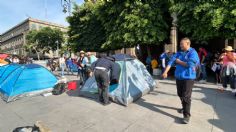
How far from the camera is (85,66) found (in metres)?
8.96

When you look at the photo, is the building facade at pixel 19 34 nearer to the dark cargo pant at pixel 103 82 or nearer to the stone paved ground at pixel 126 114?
the stone paved ground at pixel 126 114

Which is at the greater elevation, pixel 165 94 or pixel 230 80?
pixel 230 80

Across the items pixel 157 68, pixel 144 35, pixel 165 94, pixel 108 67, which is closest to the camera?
pixel 108 67

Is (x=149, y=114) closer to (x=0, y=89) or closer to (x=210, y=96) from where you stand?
(x=210, y=96)

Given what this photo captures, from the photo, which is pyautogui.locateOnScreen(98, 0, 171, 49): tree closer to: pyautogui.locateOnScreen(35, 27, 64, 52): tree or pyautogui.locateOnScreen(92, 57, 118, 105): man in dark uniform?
pyautogui.locateOnScreen(92, 57, 118, 105): man in dark uniform

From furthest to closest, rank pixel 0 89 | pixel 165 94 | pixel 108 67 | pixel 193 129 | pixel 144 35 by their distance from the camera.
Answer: pixel 144 35 → pixel 0 89 → pixel 165 94 → pixel 108 67 → pixel 193 129

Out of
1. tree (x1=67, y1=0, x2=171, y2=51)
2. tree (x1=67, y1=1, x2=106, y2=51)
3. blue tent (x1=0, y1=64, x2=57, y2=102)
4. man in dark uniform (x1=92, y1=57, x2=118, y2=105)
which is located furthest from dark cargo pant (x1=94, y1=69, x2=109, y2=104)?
tree (x1=67, y1=1, x2=106, y2=51)

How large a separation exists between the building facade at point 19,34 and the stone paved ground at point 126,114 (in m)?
63.7

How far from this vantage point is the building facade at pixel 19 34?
64.7m

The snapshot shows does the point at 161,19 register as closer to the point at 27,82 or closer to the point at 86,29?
the point at 27,82

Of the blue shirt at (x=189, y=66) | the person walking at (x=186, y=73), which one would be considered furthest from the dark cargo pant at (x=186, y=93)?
the blue shirt at (x=189, y=66)

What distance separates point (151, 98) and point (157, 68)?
20.5 feet

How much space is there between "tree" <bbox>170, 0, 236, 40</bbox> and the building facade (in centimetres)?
6252

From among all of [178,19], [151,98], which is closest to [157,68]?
[178,19]
